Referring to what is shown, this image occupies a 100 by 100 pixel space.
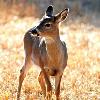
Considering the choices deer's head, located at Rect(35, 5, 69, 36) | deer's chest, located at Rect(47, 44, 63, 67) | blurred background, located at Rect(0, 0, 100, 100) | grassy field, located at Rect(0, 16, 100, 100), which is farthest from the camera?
blurred background, located at Rect(0, 0, 100, 100)

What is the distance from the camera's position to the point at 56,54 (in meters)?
8.12

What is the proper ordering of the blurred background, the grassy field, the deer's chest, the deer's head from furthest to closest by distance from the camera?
the blurred background < the grassy field < the deer's chest < the deer's head

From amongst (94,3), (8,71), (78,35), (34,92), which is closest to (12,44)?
(78,35)

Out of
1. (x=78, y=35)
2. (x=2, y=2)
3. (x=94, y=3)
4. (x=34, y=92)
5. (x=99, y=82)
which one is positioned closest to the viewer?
(x=34, y=92)

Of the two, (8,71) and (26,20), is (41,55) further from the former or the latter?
(26,20)

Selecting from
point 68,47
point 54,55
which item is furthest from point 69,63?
point 54,55

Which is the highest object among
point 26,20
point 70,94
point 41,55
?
point 26,20

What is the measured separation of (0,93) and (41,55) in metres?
0.94

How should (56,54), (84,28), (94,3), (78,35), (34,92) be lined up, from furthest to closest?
(94,3), (84,28), (78,35), (34,92), (56,54)

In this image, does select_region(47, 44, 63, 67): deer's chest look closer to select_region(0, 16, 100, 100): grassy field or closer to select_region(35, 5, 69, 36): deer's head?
select_region(35, 5, 69, 36): deer's head

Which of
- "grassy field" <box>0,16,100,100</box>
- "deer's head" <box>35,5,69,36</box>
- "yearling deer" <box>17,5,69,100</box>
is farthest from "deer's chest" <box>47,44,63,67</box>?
"grassy field" <box>0,16,100,100</box>

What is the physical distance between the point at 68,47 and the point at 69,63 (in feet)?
A: 7.83

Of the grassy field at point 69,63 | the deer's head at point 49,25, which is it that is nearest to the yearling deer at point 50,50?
the deer's head at point 49,25

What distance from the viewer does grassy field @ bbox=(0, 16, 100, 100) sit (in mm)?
9023
